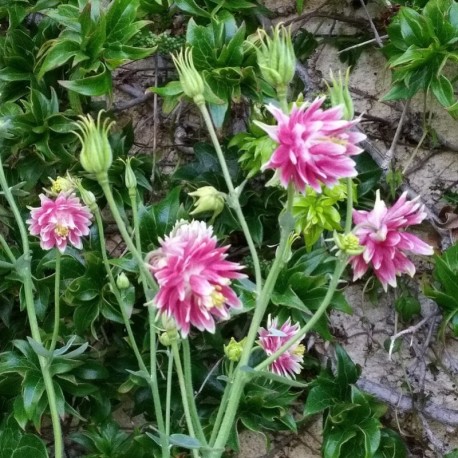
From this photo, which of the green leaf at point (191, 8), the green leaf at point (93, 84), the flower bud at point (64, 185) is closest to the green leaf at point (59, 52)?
the green leaf at point (93, 84)

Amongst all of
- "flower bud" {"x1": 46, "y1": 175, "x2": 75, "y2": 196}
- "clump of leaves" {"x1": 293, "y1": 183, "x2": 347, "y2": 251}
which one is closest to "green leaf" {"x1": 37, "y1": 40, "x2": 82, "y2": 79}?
"flower bud" {"x1": 46, "y1": 175, "x2": 75, "y2": 196}

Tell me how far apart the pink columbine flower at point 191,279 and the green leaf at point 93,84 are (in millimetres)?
555

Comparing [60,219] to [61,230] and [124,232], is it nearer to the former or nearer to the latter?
[61,230]

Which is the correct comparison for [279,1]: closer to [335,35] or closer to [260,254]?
[335,35]

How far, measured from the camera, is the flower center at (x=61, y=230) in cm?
95

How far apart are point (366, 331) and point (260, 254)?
243 mm

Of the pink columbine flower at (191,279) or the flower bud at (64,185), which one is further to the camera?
the flower bud at (64,185)

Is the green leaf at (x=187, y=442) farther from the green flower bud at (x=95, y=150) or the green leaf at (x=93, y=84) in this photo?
the green leaf at (x=93, y=84)

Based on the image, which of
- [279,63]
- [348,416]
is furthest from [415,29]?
[348,416]

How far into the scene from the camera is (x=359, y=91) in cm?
137

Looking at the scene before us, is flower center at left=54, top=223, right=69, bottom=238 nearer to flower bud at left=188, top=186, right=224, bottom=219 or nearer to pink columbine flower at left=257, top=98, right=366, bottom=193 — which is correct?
flower bud at left=188, top=186, right=224, bottom=219

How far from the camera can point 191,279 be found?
2.10 ft

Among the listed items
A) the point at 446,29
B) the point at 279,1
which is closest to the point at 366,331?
the point at 446,29

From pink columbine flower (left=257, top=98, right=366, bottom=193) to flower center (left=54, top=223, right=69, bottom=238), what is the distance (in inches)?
15.8
